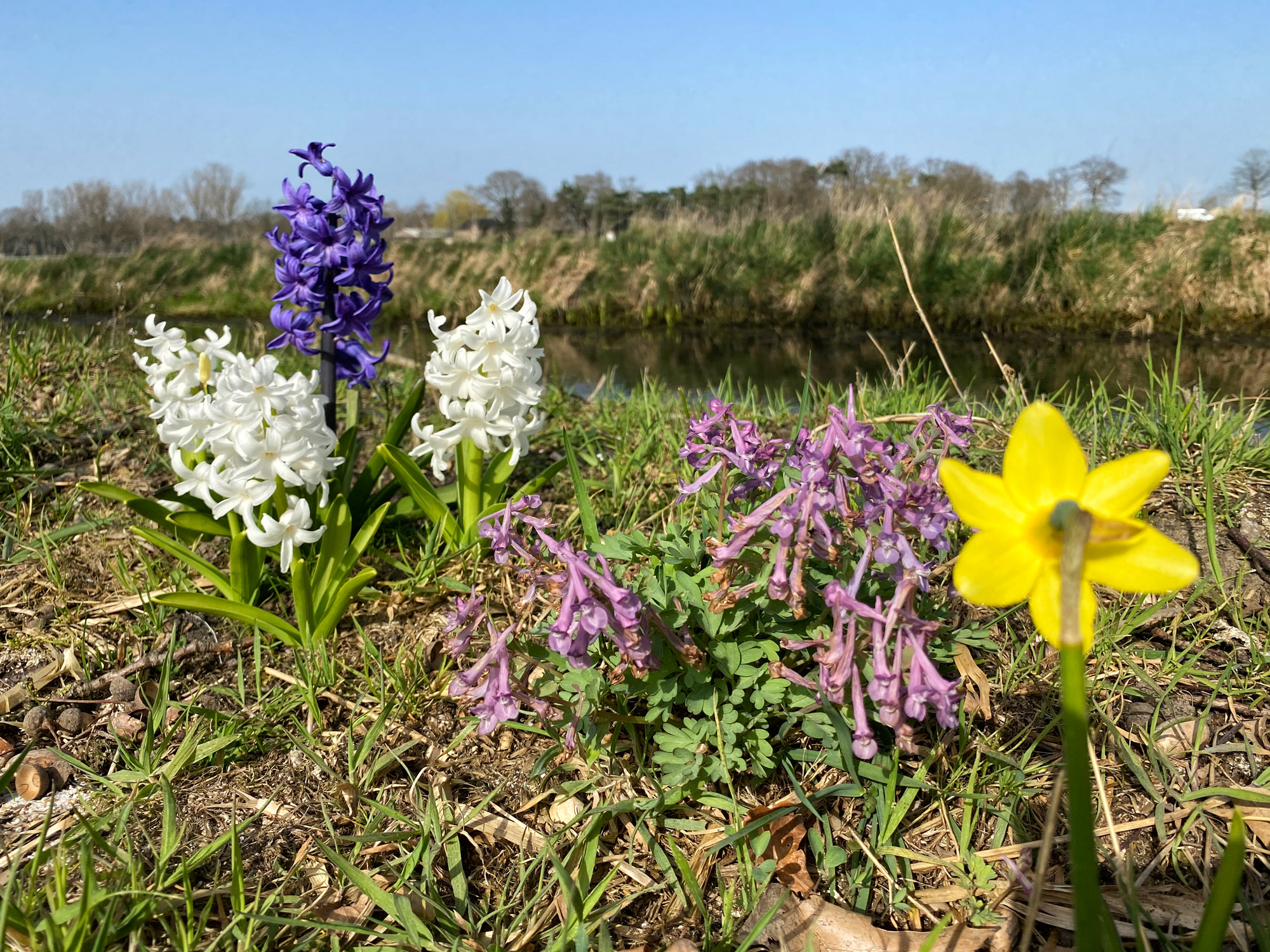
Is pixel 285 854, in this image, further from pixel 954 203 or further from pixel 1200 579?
pixel 954 203

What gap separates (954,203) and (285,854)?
44.2 feet

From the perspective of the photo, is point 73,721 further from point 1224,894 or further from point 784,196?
point 784,196

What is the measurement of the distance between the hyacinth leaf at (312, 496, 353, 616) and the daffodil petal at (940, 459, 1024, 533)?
1.64m

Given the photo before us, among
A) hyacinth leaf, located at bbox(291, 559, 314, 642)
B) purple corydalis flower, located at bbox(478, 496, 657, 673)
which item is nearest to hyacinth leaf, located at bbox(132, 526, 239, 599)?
hyacinth leaf, located at bbox(291, 559, 314, 642)

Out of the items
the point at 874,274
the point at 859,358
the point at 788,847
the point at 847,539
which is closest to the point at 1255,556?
the point at 847,539

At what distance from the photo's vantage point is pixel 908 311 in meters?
11.6

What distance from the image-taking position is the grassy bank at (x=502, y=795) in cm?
137

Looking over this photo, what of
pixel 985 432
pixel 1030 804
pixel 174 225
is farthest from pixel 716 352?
pixel 174 225

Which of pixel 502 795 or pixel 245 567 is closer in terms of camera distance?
pixel 502 795

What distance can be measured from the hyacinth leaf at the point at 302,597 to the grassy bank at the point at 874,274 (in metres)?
8.79

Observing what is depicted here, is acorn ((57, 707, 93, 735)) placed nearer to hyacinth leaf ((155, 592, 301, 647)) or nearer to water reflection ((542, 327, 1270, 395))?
hyacinth leaf ((155, 592, 301, 647))

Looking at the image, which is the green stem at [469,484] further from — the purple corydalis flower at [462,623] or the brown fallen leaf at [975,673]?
the brown fallen leaf at [975,673]

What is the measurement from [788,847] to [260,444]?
4.63ft

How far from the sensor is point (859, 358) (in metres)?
8.79
